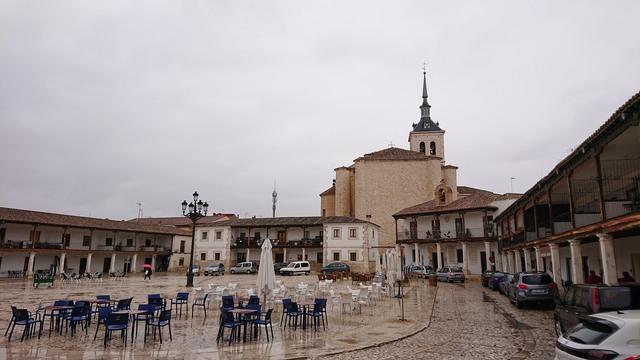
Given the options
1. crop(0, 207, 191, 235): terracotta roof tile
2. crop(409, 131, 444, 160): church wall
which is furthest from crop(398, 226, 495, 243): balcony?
crop(0, 207, 191, 235): terracotta roof tile

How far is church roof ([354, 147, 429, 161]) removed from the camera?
1983 inches

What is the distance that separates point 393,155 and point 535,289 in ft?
123

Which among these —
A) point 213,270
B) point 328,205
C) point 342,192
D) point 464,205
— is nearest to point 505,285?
point 464,205

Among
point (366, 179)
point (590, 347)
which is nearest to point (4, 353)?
point (590, 347)

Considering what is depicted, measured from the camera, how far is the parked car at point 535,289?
14.4 m

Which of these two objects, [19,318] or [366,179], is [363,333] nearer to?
[19,318]

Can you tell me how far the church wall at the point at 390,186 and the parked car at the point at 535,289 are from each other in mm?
33810

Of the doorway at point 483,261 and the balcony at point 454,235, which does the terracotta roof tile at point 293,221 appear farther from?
the doorway at point 483,261

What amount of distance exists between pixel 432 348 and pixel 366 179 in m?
42.1

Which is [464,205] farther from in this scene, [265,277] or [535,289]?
[265,277]

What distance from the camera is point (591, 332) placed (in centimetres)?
534

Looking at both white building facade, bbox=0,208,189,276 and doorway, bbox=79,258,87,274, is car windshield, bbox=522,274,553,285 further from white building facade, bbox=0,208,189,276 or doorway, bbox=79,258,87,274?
doorway, bbox=79,258,87,274

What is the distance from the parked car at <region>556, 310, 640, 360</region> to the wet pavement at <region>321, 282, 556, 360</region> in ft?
8.34

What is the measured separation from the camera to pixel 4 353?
770cm
